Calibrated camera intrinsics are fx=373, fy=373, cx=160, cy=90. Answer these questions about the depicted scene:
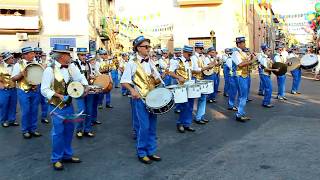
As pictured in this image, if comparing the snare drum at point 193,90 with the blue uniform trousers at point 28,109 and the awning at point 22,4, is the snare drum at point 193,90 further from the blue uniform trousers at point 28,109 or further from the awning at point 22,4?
the awning at point 22,4

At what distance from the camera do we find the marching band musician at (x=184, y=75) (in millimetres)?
7965

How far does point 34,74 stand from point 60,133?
101 inches

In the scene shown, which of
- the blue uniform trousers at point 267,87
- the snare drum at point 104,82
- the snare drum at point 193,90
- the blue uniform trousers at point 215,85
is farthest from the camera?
the blue uniform trousers at point 215,85

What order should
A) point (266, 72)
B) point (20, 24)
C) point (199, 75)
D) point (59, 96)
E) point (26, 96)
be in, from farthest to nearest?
point (20, 24)
point (266, 72)
point (199, 75)
point (26, 96)
point (59, 96)

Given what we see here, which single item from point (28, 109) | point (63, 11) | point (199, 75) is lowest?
point (28, 109)

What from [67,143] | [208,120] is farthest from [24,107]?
[208,120]

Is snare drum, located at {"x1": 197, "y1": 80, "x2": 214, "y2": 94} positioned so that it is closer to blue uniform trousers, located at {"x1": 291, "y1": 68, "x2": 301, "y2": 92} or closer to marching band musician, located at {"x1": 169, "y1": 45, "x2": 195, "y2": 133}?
marching band musician, located at {"x1": 169, "y1": 45, "x2": 195, "y2": 133}

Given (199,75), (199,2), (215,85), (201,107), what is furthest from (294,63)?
(199,2)

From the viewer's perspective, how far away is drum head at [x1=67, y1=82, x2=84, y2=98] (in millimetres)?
5562

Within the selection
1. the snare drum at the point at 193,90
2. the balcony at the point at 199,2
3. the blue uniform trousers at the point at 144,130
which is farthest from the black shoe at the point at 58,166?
the balcony at the point at 199,2

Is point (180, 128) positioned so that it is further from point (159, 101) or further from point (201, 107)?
point (159, 101)

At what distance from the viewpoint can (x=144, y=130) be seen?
19.1ft

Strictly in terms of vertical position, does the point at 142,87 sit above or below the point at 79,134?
above

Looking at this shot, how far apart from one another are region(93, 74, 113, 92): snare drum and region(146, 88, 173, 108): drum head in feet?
7.25
